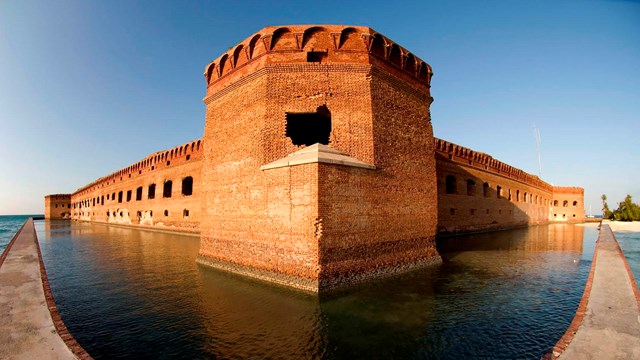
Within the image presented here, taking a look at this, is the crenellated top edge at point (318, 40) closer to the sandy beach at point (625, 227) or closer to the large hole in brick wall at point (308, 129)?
the large hole in brick wall at point (308, 129)

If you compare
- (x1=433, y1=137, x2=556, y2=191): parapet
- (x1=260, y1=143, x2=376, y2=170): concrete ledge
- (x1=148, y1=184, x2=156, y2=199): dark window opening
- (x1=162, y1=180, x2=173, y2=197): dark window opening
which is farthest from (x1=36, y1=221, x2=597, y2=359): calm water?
(x1=148, y1=184, x2=156, y2=199): dark window opening

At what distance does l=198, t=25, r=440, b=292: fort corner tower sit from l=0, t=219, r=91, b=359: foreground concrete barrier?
14.5 feet

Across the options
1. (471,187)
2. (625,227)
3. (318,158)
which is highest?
(318,158)

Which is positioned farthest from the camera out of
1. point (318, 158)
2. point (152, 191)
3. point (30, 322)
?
point (152, 191)

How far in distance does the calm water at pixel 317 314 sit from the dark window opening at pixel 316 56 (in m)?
6.35

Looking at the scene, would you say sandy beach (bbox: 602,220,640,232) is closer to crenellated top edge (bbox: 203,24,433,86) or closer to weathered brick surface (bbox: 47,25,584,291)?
weathered brick surface (bbox: 47,25,584,291)

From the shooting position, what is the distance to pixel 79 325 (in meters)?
5.63

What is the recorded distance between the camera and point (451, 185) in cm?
2123

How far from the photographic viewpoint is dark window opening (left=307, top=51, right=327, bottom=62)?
9.12 metres

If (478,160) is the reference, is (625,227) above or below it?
below

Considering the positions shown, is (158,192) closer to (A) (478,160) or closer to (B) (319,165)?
(B) (319,165)

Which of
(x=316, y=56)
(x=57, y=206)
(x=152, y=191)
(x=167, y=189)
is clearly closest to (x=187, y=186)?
(x=167, y=189)

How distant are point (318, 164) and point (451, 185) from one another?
16456 millimetres

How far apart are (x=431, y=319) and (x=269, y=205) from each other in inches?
182
